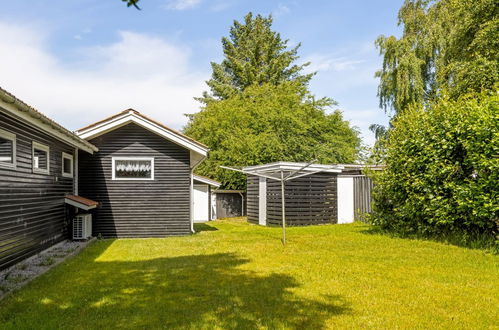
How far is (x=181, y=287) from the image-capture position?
6.43 meters

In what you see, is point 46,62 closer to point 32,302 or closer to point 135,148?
point 135,148

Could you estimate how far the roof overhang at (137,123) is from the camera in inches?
512

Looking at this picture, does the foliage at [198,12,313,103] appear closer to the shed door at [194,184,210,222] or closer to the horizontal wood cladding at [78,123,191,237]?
the shed door at [194,184,210,222]

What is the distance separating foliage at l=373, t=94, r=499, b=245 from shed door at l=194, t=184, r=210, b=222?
1156 cm

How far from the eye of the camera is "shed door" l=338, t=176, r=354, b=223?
18188 mm

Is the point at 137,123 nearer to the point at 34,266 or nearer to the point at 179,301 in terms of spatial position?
the point at 34,266

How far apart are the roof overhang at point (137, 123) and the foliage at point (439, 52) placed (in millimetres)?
11334

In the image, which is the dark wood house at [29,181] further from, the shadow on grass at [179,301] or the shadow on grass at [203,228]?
the shadow on grass at [203,228]

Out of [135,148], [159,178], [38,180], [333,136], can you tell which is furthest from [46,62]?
[333,136]

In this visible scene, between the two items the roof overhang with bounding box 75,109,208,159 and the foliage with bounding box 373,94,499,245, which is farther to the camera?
the roof overhang with bounding box 75,109,208,159

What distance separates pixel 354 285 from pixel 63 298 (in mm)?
4203

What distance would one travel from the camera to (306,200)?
57.1 feet

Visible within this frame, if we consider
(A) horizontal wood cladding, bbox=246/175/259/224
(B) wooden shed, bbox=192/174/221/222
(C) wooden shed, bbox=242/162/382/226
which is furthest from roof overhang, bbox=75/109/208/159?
(B) wooden shed, bbox=192/174/221/222

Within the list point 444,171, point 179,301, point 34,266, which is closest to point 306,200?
point 444,171
